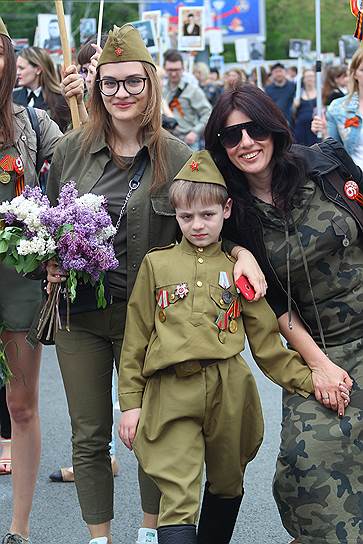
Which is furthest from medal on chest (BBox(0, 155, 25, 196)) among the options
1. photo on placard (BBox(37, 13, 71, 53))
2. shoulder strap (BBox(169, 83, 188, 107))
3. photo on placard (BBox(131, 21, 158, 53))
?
photo on placard (BBox(37, 13, 71, 53))

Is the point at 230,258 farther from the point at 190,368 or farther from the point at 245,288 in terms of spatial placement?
the point at 190,368

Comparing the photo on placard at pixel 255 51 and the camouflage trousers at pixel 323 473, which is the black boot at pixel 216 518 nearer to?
the camouflage trousers at pixel 323 473

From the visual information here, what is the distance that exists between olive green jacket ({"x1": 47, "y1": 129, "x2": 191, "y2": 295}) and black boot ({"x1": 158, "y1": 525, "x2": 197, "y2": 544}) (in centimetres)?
95

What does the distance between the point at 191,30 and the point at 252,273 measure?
11.8 metres

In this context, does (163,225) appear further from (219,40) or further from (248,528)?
(219,40)

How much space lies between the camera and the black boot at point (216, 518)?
4.30 m

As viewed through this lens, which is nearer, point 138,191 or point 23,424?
point 138,191

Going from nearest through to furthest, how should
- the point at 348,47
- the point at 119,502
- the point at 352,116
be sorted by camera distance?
the point at 119,502
the point at 352,116
the point at 348,47

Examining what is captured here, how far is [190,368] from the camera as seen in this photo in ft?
12.9

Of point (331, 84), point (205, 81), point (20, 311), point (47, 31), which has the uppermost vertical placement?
point (20, 311)

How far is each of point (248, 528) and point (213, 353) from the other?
1.64 metres

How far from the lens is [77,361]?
437 cm

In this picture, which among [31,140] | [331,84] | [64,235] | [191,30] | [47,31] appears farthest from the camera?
[191,30]

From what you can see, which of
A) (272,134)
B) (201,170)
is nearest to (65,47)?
(201,170)
